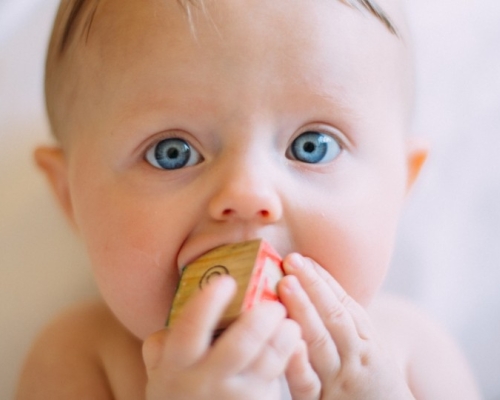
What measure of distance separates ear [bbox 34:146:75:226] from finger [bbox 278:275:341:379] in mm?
453

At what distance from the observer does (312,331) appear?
30.5 inches

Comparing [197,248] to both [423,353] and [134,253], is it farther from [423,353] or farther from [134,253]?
[423,353]

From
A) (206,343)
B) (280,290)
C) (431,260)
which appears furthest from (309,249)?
(431,260)

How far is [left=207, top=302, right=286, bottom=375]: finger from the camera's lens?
2.21ft

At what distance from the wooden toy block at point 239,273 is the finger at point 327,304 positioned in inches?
0.8

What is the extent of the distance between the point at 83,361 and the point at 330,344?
1.68 ft

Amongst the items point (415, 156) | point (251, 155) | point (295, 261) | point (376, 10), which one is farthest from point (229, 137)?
point (415, 156)

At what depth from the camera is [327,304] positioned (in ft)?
2.62

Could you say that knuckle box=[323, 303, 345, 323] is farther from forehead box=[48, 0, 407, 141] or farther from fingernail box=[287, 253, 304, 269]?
forehead box=[48, 0, 407, 141]

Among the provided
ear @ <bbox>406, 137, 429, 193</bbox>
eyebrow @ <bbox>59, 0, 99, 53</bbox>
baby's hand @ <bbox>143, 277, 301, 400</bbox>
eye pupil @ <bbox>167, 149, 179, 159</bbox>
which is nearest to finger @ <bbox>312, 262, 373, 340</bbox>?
baby's hand @ <bbox>143, 277, 301, 400</bbox>

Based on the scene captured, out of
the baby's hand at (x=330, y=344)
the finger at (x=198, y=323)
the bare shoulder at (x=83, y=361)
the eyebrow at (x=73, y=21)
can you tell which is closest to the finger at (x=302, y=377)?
the baby's hand at (x=330, y=344)

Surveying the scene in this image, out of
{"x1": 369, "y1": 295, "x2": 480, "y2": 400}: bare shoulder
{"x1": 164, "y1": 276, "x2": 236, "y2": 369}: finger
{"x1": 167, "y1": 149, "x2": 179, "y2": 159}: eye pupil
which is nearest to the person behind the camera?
{"x1": 164, "y1": 276, "x2": 236, "y2": 369}: finger

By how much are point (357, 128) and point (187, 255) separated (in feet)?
0.88

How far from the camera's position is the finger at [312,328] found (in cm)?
75
